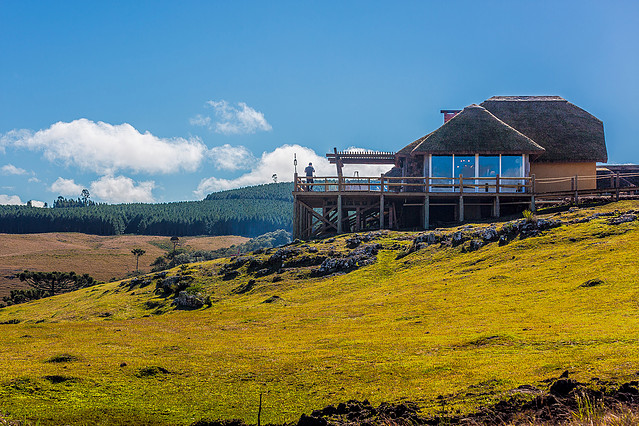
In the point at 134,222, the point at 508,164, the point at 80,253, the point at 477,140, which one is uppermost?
the point at 477,140

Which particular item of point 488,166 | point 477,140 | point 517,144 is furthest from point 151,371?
point 517,144

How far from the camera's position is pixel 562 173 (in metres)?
47.3

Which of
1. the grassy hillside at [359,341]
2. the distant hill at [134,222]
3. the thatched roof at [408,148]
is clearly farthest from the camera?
the distant hill at [134,222]

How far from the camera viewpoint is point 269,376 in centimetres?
1197

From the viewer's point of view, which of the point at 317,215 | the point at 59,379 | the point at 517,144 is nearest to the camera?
the point at 59,379

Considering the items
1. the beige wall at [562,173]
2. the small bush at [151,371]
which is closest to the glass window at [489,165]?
the beige wall at [562,173]

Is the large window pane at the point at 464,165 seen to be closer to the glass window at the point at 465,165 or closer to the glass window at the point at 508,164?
the glass window at the point at 465,165

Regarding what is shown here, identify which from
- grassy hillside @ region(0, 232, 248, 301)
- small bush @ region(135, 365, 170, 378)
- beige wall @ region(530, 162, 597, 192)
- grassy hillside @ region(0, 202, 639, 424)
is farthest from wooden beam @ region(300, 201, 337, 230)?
grassy hillside @ region(0, 232, 248, 301)

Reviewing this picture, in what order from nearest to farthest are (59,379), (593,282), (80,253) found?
(59,379) → (593,282) → (80,253)

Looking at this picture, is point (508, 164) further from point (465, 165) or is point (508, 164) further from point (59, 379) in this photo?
point (59, 379)

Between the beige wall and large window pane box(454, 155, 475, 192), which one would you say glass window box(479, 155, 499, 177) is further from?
the beige wall

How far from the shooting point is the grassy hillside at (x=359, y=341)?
10227 millimetres

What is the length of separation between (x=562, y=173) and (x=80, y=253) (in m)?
93.2

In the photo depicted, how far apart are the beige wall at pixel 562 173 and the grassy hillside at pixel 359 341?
712 inches
